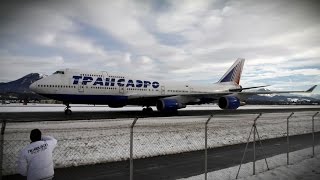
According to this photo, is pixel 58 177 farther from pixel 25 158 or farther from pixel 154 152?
pixel 154 152

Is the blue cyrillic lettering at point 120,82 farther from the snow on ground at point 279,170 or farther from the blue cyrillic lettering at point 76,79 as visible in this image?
the snow on ground at point 279,170

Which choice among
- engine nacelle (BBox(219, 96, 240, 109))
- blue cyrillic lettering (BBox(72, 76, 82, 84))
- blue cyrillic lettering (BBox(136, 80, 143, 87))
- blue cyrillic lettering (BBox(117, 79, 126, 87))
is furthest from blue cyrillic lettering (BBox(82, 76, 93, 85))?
engine nacelle (BBox(219, 96, 240, 109))

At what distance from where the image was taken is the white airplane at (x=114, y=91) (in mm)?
26891

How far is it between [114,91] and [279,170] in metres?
21.5

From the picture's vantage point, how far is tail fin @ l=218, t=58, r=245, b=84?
47.1 metres

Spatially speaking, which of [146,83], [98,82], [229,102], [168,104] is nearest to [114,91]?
[98,82]

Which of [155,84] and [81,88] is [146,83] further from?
[81,88]

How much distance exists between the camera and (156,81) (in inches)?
1331

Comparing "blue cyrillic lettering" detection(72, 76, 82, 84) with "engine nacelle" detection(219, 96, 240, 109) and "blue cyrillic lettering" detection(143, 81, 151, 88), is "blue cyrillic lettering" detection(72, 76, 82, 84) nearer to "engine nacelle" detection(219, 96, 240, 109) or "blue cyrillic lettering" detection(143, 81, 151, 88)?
"blue cyrillic lettering" detection(143, 81, 151, 88)

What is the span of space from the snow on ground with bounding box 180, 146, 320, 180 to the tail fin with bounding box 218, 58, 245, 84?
116 feet

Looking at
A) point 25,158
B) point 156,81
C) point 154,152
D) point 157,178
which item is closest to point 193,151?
point 154,152

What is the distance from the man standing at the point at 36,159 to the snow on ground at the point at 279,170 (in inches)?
188

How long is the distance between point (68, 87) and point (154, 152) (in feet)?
55.8

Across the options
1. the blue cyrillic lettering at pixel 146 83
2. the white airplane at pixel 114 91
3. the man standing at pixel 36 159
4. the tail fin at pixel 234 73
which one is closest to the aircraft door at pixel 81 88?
the white airplane at pixel 114 91
